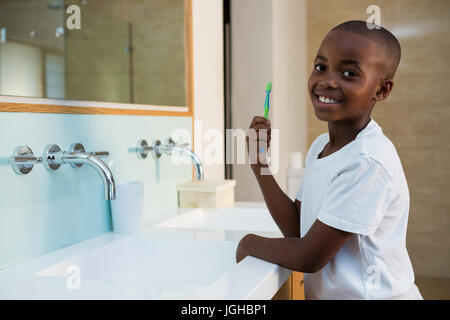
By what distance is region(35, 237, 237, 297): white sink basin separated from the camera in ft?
3.22

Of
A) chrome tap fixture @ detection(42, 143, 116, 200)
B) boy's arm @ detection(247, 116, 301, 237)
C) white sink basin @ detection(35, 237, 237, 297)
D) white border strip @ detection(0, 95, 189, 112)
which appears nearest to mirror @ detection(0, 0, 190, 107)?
white border strip @ detection(0, 95, 189, 112)

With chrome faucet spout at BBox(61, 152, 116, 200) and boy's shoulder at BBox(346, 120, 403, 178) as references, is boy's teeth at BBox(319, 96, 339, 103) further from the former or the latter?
chrome faucet spout at BBox(61, 152, 116, 200)

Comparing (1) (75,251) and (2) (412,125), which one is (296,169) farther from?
(1) (75,251)

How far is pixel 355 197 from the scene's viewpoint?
722mm

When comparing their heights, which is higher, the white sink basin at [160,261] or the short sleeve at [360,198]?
the short sleeve at [360,198]

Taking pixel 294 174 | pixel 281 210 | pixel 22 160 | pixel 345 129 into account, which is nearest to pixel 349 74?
pixel 345 129

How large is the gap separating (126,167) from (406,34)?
2.31 meters

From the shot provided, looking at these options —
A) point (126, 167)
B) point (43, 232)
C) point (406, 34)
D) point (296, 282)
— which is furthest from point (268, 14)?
point (43, 232)

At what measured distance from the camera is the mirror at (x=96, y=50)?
35.2 inches

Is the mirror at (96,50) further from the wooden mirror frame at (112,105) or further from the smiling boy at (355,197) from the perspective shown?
the smiling boy at (355,197)

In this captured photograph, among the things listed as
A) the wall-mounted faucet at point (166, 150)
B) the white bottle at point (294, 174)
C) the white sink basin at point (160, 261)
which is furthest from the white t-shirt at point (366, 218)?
the white bottle at point (294, 174)

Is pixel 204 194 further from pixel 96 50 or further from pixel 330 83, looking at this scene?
pixel 330 83

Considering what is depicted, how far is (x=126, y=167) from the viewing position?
1202 millimetres

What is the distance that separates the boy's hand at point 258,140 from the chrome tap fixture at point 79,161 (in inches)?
11.0
